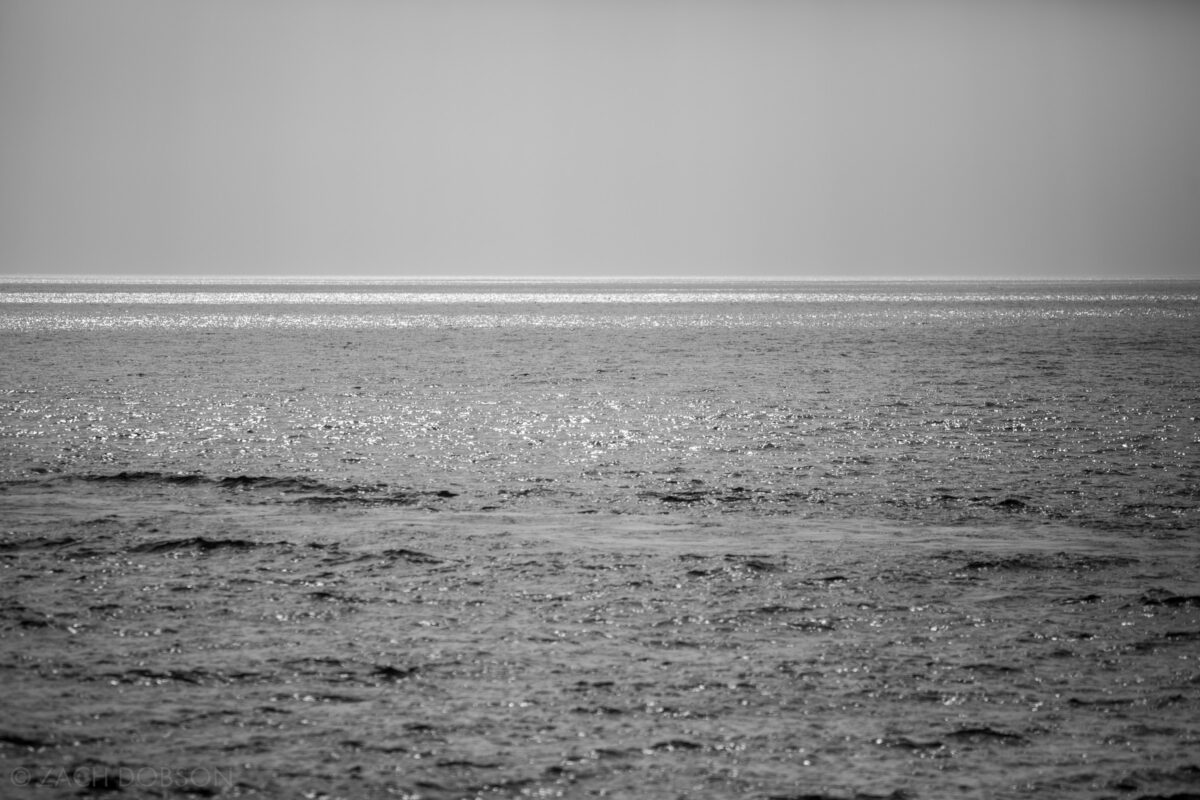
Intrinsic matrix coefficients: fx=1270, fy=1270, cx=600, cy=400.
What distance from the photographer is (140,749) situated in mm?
4516

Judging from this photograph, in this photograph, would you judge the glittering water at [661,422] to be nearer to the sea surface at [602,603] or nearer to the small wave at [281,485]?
the sea surface at [602,603]

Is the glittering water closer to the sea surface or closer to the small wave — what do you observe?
the sea surface

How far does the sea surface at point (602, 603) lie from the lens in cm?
451

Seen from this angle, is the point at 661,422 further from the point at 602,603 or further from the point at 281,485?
the point at 602,603

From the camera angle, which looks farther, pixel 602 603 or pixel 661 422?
pixel 661 422

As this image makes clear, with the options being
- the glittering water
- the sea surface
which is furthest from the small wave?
the glittering water

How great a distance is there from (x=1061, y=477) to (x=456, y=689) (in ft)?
24.6

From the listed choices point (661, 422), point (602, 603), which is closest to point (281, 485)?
point (602, 603)

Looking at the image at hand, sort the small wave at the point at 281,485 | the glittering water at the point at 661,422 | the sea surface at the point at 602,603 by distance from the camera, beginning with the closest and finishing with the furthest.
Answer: the sea surface at the point at 602,603 < the small wave at the point at 281,485 < the glittering water at the point at 661,422

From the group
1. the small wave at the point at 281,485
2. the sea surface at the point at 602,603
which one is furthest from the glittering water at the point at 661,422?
the small wave at the point at 281,485

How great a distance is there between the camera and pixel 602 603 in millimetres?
6684

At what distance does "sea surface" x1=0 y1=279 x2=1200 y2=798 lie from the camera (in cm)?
451

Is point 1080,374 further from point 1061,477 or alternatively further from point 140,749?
point 140,749

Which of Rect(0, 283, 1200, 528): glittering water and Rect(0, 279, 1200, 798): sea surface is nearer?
Rect(0, 279, 1200, 798): sea surface
